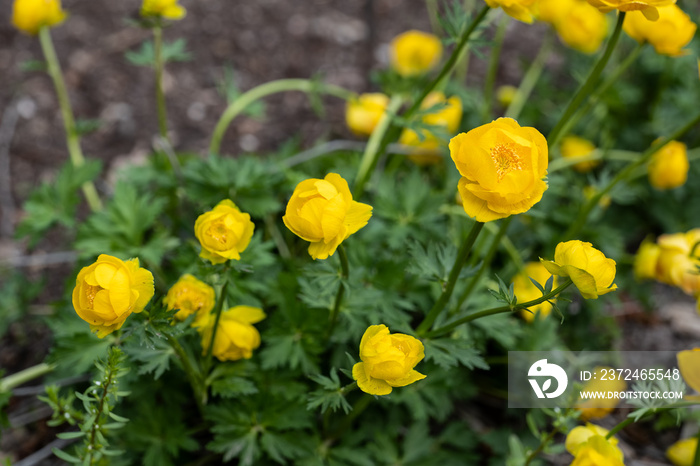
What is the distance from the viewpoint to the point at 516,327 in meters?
1.45

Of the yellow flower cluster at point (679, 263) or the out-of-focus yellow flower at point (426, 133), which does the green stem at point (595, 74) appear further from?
the out-of-focus yellow flower at point (426, 133)

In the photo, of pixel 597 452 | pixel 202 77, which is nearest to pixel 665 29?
pixel 597 452

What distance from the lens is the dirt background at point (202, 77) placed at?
7.35 ft

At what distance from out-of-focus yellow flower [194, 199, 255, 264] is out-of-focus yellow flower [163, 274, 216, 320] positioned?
11cm

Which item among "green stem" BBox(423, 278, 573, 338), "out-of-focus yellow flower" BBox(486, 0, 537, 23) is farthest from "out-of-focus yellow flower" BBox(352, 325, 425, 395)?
"out-of-focus yellow flower" BBox(486, 0, 537, 23)

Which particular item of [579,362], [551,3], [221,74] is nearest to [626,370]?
[579,362]

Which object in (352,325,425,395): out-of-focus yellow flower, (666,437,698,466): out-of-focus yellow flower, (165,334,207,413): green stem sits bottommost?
(666,437,698,466): out-of-focus yellow flower

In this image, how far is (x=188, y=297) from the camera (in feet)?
3.53

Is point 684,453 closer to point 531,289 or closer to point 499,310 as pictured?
point 531,289

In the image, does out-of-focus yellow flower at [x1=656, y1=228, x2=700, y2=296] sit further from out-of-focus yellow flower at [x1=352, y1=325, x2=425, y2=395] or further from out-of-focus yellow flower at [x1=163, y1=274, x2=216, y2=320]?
out-of-focus yellow flower at [x1=163, y1=274, x2=216, y2=320]

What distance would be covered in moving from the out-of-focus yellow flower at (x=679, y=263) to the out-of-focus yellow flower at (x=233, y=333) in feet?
3.58

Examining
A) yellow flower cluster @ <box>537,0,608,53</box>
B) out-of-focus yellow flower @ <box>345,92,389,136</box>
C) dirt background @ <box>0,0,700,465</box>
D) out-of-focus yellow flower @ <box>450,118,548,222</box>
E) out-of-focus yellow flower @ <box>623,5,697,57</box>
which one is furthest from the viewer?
dirt background @ <box>0,0,700,465</box>

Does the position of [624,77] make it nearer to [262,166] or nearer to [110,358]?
[262,166]

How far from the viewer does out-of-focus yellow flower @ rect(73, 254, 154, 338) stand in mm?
869
